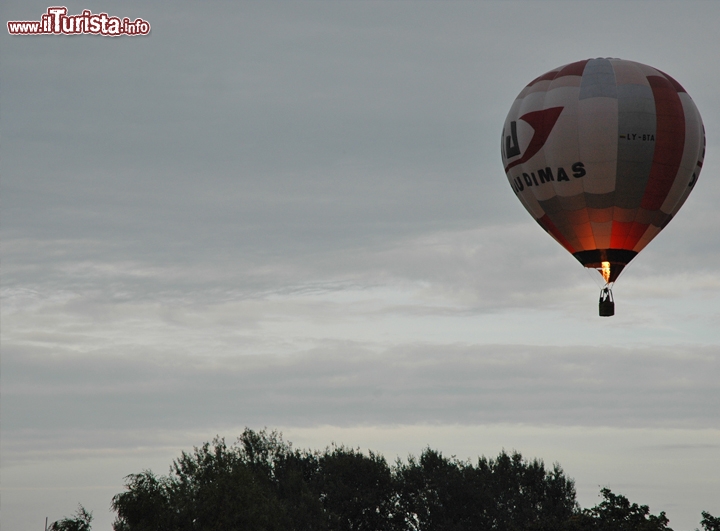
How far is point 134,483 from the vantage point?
38.8 m

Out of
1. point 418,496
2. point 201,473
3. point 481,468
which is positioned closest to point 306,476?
point 418,496

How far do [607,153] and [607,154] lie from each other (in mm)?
38

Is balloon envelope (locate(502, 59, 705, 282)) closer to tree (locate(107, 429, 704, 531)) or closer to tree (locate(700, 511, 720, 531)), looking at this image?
tree (locate(700, 511, 720, 531))

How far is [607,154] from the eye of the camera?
1454 inches

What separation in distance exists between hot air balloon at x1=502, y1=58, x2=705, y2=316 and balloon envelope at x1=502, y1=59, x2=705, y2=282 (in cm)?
4

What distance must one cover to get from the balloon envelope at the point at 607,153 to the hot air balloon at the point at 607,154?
4cm

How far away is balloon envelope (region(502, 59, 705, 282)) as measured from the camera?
121 ft

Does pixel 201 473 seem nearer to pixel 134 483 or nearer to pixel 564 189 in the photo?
pixel 134 483

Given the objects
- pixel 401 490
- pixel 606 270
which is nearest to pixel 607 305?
pixel 606 270

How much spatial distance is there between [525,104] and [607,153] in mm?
3965

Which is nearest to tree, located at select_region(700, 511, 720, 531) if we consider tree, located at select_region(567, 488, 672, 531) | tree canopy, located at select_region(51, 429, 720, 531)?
tree, located at select_region(567, 488, 672, 531)

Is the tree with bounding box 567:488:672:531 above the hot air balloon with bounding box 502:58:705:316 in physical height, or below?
below

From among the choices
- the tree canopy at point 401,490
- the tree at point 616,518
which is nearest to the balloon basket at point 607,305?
the tree at point 616,518

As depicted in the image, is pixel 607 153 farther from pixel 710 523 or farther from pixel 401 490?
pixel 401 490
